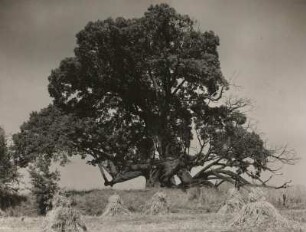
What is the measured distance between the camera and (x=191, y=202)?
23.2 m

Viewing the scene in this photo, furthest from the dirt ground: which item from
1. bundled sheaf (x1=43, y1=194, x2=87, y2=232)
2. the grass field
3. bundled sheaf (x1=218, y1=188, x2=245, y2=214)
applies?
bundled sheaf (x1=218, y1=188, x2=245, y2=214)

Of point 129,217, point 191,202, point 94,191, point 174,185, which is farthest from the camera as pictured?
point 174,185

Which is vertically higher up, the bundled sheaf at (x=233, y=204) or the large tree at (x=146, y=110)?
the large tree at (x=146, y=110)

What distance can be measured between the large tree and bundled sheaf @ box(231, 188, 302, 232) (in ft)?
38.4

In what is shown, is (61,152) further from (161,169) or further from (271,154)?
(271,154)

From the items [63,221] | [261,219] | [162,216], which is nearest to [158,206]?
[162,216]

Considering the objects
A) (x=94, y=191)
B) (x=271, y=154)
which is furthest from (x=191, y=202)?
(x=271, y=154)

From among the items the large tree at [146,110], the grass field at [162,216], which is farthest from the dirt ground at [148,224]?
the large tree at [146,110]

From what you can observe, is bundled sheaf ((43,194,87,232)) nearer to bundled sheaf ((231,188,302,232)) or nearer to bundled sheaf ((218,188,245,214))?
bundled sheaf ((231,188,302,232))

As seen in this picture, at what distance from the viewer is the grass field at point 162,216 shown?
1543 centimetres

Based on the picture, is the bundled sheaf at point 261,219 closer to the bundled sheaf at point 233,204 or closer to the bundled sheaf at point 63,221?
the bundled sheaf at point 233,204

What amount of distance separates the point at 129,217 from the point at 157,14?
35.4 ft

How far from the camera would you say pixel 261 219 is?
14.9m

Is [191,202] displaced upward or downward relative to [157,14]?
downward
